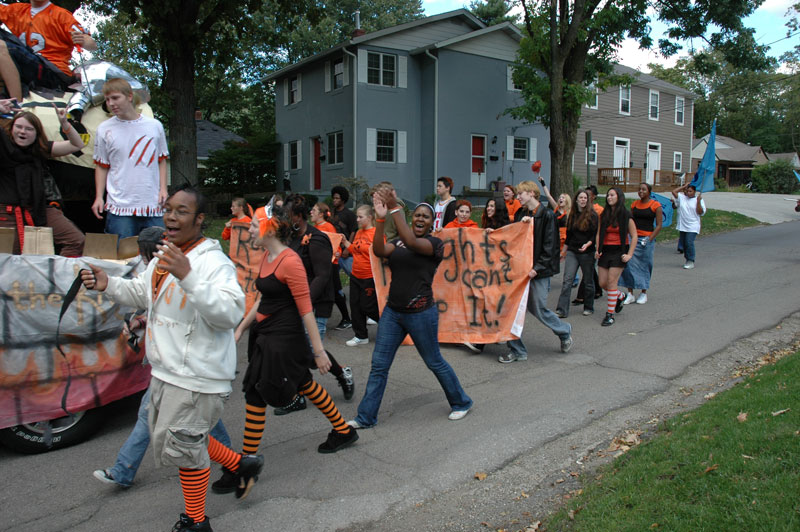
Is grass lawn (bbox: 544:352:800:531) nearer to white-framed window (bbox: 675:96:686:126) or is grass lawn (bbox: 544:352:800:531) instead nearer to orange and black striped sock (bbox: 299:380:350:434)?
orange and black striped sock (bbox: 299:380:350:434)

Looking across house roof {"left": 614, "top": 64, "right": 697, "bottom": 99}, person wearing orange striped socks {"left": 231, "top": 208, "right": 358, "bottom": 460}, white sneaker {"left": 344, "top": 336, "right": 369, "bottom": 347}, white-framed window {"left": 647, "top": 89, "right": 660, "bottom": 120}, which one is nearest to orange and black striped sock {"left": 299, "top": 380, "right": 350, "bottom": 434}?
person wearing orange striped socks {"left": 231, "top": 208, "right": 358, "bottom": 460}

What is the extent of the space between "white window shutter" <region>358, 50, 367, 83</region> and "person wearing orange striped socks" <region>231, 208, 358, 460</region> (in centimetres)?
2209

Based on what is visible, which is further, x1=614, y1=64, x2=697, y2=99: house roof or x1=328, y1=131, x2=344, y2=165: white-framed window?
x1=614, y1=64, x2=697, y2=99: house roof

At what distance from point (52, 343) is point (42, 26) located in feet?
14.4

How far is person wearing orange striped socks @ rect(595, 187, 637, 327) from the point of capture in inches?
341

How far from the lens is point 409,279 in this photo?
488cm

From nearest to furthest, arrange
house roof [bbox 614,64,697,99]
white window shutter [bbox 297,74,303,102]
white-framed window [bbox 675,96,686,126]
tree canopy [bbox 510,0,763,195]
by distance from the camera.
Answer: tree canopy [bbox 510,0,763,195], white window shutter [bbox 297,74,303,102], house roof [bbox 614,64,697,99], white-framed window [bbox 675,96,686,126]

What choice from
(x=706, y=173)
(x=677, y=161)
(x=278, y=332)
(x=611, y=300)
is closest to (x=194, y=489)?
(x=278, y=332)

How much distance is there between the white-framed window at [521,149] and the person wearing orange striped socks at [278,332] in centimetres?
2606

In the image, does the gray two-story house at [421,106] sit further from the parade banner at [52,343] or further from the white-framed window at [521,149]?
the parade banner at [52,343]

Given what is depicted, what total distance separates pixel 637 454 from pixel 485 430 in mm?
1226

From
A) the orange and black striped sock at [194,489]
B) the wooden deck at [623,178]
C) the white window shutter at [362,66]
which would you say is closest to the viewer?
the orange and black striped sock at [194,489]

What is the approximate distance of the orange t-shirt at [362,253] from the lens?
766cm

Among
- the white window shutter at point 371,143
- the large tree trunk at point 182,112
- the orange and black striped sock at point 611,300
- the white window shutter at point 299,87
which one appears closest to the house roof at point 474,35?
the white window shutter at point 371,143
